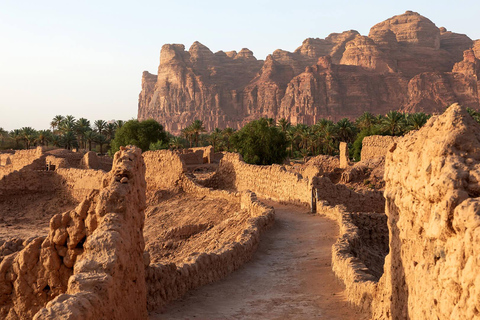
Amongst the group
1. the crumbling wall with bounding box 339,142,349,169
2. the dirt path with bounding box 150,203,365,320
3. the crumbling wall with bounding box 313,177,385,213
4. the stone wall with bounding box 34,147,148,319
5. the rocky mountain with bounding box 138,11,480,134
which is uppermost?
the rocky mountain with bounding box 138,11,480,134

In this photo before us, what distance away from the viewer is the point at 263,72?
184 metres

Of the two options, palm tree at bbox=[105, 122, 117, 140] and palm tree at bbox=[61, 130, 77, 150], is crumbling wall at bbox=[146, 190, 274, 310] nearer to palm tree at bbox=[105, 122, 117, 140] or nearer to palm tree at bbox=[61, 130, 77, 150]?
palm tree at bbox=[61, 130, 77, 150]

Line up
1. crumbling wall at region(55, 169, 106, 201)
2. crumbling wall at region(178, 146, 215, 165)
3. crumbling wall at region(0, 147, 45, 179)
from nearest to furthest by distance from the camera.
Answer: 1. crumbling wall at region(55, 169, 106, 201)
2. crumbling wall at region(0, 147, 45, 179)
3. crumbling wall at region(178, 146, 215, 165)

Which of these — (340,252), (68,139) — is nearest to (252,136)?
(68,139)

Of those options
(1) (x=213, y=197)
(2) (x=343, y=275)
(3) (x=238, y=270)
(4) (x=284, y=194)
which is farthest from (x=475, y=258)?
(1) (x=213, y=197)

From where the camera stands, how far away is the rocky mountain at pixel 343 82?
14900 cm

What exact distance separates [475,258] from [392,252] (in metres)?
2.63

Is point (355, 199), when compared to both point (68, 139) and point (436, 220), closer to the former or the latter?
point (436, 220)

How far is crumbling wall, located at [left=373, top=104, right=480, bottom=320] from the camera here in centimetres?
411

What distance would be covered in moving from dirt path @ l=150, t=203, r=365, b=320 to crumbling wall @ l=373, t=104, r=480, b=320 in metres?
2.42

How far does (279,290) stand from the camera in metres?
10.1

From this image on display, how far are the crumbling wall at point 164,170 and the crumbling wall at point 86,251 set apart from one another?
19.2m

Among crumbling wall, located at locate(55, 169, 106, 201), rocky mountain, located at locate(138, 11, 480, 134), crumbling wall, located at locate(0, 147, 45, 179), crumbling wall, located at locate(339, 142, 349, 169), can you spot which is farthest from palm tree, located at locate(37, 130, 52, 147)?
rocky mountain, located at locate(138, 11, 480, 134)

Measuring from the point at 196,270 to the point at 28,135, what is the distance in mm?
61560
